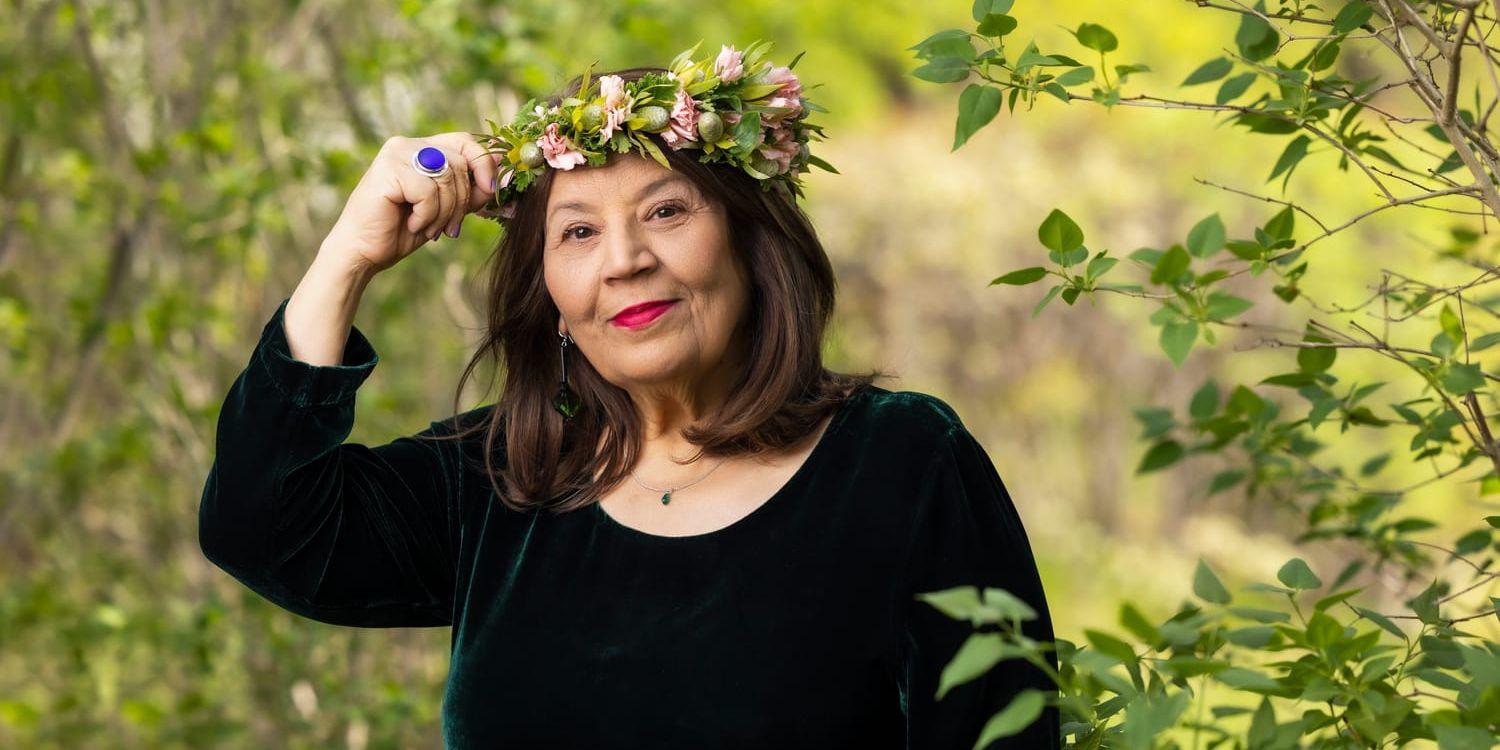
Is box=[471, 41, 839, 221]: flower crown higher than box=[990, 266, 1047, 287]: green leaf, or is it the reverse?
box=[471, 41, 839, 221]: flower crown

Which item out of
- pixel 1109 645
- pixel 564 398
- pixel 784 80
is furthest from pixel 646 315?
pixel 1109 645

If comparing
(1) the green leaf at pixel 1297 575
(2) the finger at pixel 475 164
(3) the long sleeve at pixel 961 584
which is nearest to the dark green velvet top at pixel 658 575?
(3) the long sleeve at pixel 961 584

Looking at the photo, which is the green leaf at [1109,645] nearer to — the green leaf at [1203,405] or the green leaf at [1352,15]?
the green leaf at [1352,15]

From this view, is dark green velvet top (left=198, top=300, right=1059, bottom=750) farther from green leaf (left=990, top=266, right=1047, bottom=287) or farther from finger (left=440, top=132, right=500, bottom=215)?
green leaf (left=990, top=266, right=1047, bottom=287)

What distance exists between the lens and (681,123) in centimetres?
218

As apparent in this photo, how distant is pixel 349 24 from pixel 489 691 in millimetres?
3703

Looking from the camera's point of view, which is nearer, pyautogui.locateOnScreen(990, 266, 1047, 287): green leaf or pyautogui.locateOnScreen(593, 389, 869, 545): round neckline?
pyautogui.locateOnScreen(990, 266, 1047, 287): green leaf

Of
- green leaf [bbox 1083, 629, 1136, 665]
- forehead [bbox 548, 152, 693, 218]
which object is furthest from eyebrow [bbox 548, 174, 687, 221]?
green leaf [bbox 1083, 629, 1136, 665]

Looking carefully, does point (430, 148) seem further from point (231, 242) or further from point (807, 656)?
point (231, 242)

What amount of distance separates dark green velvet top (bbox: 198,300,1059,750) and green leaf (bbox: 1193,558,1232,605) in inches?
15.5

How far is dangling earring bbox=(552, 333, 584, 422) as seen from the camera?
2373mm

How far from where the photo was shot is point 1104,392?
14844mm

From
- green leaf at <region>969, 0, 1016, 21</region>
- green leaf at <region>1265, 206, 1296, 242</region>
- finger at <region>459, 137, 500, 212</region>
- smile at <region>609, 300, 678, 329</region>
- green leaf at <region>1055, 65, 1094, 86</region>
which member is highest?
green leaf at <region>969, 0, 1016, 21</region>

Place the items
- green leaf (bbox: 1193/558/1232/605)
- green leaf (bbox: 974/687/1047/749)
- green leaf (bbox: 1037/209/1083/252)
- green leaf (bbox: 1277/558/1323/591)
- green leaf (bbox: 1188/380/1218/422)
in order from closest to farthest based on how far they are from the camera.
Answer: green leaf (bbox: 974/687/1047/749)
green leaf (bbox: 1193/558/1232/605)
green leaf (bbox: 1277/558/1323/591)
green leaf (bbox: 1037/209/1083/252)
green leaf (bbox: 1188/380/1218/422)
